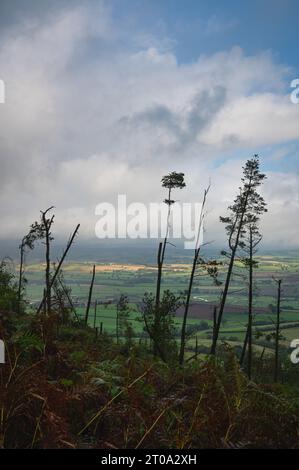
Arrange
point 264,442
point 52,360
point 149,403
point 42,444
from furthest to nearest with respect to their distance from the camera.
Result: point 52,360, point 149,403, point 264,442, point 42,444

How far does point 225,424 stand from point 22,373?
2.40 meters

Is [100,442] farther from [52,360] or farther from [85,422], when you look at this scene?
[52,360]

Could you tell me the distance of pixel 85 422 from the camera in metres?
4.44

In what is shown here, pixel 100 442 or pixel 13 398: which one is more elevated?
pixel 13 398

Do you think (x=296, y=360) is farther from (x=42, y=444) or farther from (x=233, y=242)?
(x=42, y=444)

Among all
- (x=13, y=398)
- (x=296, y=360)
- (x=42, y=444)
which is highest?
(x=13, y=398)

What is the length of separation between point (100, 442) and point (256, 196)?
80.0 feet

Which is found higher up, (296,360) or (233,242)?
(233,242)
